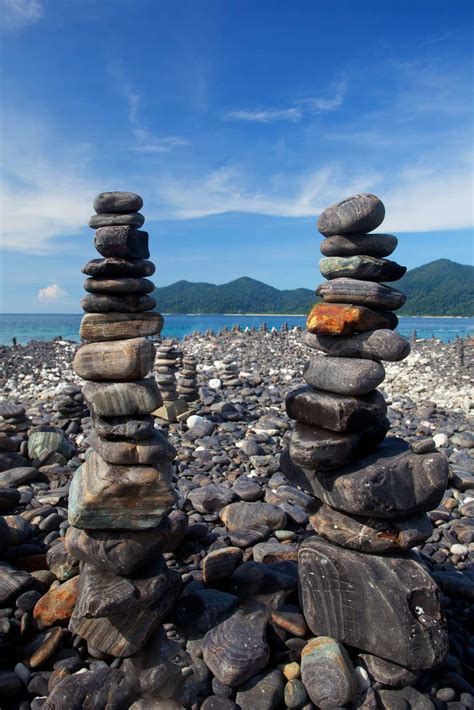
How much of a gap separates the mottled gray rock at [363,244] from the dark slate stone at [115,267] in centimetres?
204

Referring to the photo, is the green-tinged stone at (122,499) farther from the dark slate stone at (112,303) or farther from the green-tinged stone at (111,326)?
the dark slate stone at (112,303)

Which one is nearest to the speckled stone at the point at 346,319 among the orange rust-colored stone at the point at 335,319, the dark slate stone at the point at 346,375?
the orange rust-colored stone at the point at 335,319

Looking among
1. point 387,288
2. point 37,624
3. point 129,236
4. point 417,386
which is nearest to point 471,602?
point 387,288

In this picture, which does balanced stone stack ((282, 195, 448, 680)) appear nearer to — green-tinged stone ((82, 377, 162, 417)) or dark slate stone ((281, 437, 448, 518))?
dark slate stone ((281, 437, 448, 518))

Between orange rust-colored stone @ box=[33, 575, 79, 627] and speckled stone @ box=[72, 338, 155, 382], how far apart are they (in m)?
2.33

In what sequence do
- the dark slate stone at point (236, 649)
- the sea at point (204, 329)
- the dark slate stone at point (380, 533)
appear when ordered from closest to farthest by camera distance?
the dark slate stone at point (236, 649)
the dark slate stone at point (380, 533)
the sea at point (204, 329)

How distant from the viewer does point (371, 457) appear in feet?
16.4

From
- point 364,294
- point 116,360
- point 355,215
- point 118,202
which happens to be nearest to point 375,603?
point 364,294

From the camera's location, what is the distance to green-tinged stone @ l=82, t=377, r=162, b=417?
504cm

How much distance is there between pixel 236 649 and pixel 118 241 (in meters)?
4.11

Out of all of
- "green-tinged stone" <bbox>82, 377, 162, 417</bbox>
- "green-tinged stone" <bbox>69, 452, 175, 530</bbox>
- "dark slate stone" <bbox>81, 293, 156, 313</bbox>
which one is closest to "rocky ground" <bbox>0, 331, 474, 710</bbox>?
"green-tinged stone" <bbox>69, 452, 175, 530</bbox>

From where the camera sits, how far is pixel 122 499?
16.1 ft

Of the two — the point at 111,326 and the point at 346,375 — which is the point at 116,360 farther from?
the point at 346,375

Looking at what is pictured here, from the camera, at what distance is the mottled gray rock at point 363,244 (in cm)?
512
